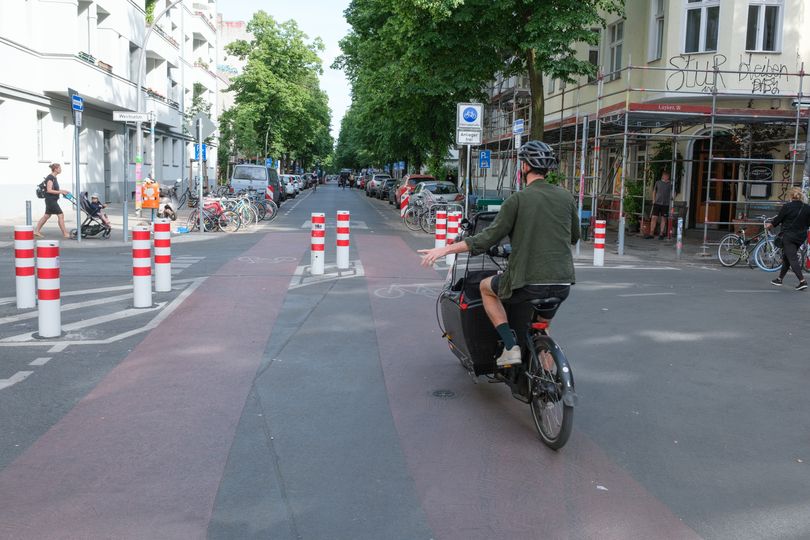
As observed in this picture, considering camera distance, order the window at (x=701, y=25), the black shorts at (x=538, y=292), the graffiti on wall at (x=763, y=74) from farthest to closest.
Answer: the window at (x=701, y=25) < the graffiti on wall at (x=763, y=74) < the black shorts at (x=538, y=292)

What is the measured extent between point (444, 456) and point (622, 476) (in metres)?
1.05

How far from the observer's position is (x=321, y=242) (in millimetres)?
12914

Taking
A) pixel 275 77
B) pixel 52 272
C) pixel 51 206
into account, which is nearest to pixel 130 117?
pixel 51 206

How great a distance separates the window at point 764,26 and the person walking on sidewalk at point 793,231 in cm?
912

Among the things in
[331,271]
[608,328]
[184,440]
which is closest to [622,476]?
[184,440]

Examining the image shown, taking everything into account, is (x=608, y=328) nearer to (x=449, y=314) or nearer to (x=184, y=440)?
(x=449, y=314)

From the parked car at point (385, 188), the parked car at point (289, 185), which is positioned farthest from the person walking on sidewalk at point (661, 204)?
the parked car at point (289, 185)

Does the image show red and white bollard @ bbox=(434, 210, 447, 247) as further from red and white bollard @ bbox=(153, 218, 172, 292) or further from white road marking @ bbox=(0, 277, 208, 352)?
white road marking @ bbox=(0, 277, 208, 352)

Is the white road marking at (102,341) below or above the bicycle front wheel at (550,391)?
below

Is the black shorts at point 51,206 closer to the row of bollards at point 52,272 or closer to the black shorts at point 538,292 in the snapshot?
the row of bollards at point 52,272

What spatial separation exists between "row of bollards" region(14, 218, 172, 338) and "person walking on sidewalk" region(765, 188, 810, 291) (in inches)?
390

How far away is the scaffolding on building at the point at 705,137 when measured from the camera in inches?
748

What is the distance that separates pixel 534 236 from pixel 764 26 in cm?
1931

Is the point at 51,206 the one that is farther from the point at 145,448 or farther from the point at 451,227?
the point at 145,448
